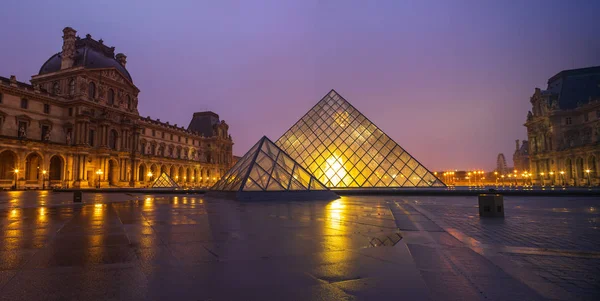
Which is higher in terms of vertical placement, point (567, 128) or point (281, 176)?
point (567, 128)

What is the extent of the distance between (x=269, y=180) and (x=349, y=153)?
587 inches

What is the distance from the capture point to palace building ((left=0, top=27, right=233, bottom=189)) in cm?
3822

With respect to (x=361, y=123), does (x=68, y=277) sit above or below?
below

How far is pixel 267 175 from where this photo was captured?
1727 cm

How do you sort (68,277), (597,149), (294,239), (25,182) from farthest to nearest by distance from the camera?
(597,149) → (25,182) → (294,239) → (68,277)

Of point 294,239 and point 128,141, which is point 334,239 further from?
point 128,141

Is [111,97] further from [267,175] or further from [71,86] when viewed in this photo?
[267,175]

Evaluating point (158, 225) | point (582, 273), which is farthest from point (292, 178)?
point (582, 273)

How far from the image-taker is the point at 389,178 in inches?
1132

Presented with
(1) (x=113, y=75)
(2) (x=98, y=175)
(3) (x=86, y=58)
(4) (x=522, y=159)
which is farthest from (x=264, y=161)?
(4) (x=522, y=159)

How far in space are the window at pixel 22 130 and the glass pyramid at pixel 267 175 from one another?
3323 cm

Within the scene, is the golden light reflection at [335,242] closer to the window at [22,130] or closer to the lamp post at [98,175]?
the window at [22,130]

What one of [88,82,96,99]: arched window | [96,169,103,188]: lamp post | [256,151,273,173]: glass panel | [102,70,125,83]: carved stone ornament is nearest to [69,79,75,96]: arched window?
[88,82,96,99]: arched window

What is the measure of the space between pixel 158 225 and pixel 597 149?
5632 centimetres
